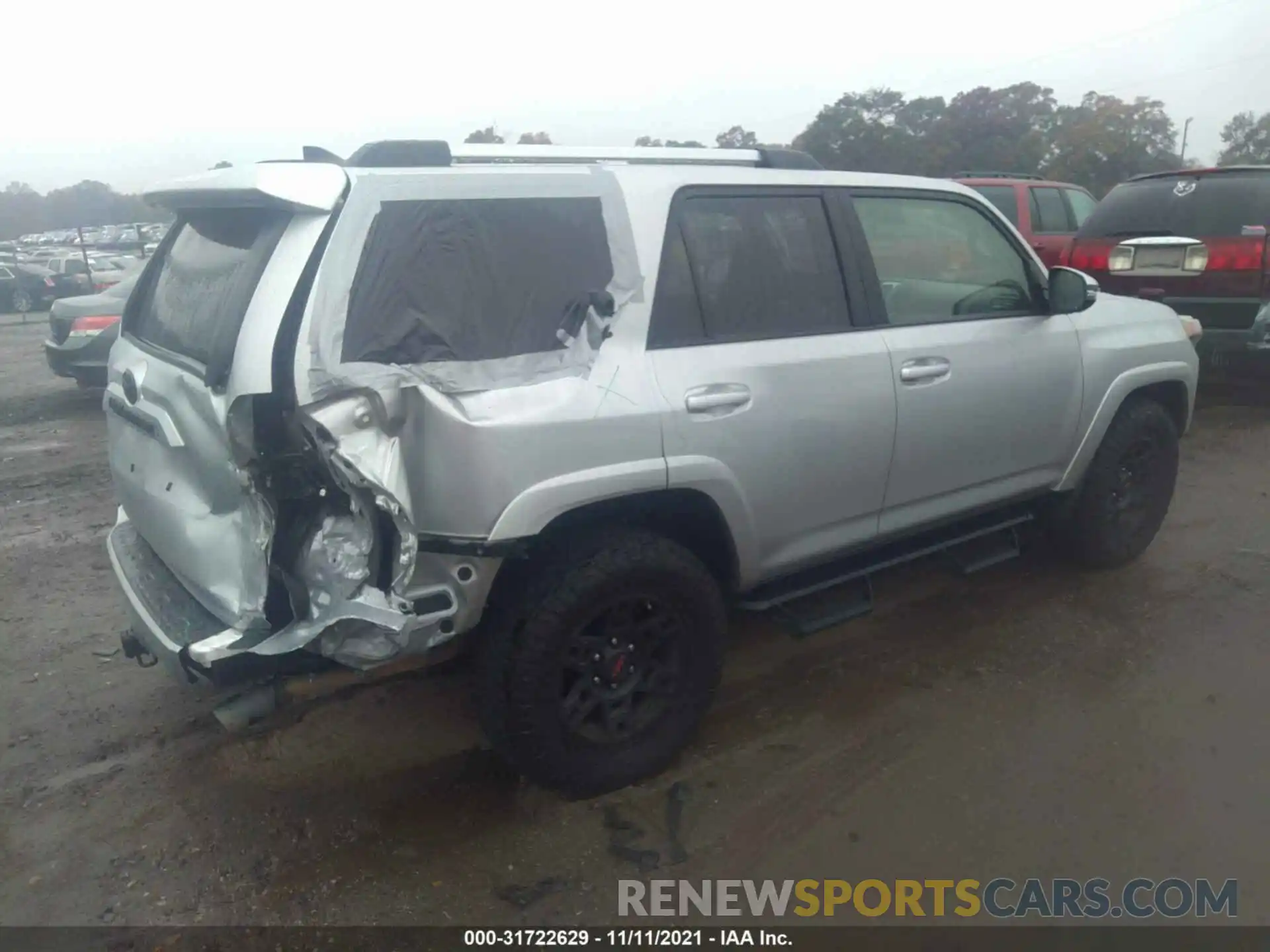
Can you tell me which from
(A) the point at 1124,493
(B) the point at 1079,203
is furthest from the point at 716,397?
(B) the point at 1079,203

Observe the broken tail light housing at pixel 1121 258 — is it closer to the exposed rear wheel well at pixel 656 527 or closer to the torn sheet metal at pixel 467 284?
the exposed rear wheel well at pixel 656 527

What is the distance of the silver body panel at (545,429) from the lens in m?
2.45

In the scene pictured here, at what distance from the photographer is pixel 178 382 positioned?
2789 millimetres

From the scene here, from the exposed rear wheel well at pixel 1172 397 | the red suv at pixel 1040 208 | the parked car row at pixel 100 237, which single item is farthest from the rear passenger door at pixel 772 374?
the parked car row at pixel 100 237

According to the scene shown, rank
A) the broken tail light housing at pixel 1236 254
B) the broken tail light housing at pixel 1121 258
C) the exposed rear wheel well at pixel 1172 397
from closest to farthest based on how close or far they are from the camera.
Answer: the exposed rear wheel well at pixel 1172 397, the broken tail light housing at pixel 1236 254, the broken tail light housing at pixel 1121 258

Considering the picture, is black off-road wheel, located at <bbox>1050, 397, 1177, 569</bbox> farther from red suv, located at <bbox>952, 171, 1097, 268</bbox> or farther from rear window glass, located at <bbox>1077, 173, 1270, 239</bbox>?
red suv, located at <bbox>952, 171, 1097, 268</bbox>

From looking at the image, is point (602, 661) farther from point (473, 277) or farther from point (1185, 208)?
point (1185, 208)

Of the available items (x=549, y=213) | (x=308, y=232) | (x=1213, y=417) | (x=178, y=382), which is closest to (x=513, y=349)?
(x=549, y=213)

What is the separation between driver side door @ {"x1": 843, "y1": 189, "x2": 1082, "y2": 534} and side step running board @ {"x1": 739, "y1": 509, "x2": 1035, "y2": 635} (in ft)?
0.45

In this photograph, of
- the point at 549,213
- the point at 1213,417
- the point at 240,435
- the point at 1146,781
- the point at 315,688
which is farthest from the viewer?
the point at 1213,417

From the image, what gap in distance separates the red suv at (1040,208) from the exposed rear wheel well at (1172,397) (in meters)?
5.36

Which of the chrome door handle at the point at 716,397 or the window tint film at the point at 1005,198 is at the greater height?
the window tint film at the point at 1005,198

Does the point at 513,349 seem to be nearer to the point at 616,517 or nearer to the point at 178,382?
the point at 616,517

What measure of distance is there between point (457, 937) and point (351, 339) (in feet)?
5.15
